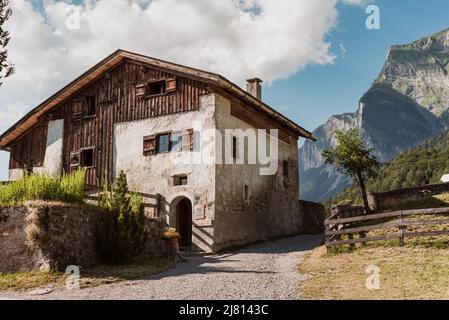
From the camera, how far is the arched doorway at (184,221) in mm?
19534

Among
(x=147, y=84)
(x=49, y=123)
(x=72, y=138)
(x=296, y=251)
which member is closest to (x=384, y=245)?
(x=296, y=251)

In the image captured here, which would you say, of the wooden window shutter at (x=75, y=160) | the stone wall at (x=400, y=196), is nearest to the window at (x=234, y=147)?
the wooden window shutter at (x=75, y=160)

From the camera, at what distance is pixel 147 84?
21.1 m

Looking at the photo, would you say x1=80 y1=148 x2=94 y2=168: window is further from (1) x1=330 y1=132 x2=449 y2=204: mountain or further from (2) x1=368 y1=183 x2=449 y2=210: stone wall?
(1) x1=330 y1=132 x2=449 y2=204: mountain

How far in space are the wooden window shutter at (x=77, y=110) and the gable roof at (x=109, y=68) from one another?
627 mm

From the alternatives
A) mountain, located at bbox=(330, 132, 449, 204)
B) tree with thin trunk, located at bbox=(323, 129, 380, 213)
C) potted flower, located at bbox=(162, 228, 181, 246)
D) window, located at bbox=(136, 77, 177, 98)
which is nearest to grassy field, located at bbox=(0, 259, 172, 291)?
potted flower, located at bbox=(162, 228, 181, 246)

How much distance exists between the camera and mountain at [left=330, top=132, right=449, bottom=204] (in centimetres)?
10312

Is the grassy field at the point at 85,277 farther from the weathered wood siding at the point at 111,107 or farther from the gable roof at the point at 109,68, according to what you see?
the gable roof at the point at 109,68

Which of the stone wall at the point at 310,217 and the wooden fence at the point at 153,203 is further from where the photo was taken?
the stone wall at the point at 310,217

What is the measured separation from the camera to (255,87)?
82.7 feet

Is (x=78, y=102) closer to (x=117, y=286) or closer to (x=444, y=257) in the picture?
(x=117, y=286)

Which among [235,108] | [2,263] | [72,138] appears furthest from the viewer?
[72,138]

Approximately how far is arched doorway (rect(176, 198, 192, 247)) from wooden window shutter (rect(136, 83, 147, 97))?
5.36 m
